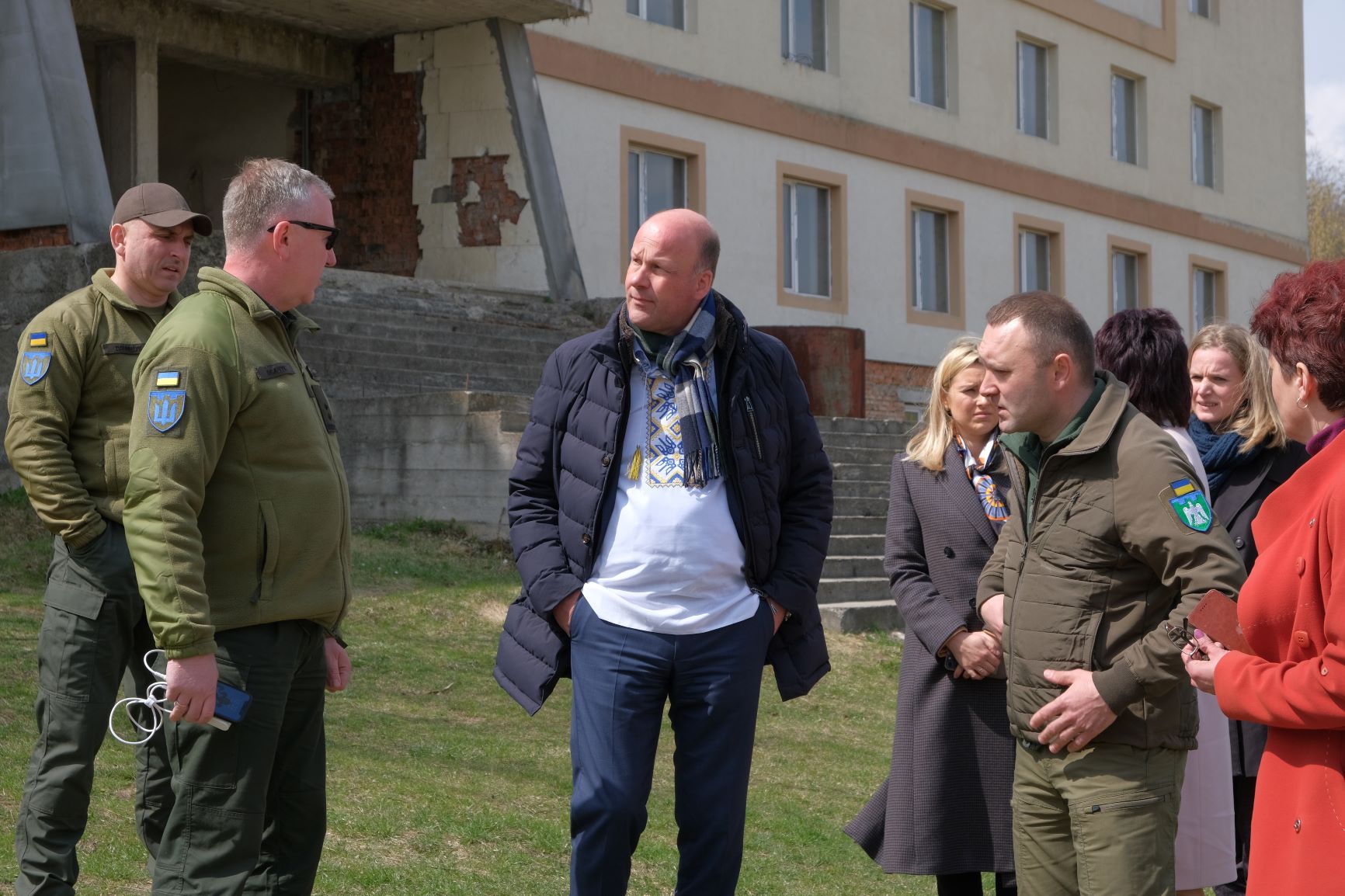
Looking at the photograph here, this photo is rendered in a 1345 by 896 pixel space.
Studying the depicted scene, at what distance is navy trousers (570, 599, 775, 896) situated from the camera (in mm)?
4301

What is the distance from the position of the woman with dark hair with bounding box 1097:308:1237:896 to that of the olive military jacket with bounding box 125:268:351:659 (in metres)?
2.29

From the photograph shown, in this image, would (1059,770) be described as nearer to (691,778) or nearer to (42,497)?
(691,778)

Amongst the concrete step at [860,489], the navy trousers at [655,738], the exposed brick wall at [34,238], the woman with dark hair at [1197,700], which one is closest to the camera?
the navy trousers at [655,738]

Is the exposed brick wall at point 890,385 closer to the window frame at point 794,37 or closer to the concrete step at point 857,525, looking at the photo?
the window frame at point 794,37

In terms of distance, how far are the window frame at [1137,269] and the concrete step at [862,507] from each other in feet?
50.3

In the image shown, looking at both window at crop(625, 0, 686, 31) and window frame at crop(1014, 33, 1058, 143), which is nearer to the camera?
window at crop(625, 0, 686, 31)

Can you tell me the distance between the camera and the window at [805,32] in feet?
75.1

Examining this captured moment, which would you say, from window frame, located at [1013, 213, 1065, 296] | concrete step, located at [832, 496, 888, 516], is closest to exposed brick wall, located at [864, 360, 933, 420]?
window frame, located at [1013, 213, 1065, 296]

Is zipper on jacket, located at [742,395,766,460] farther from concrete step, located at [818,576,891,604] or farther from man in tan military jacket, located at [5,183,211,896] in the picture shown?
concrete step, located at [818,576,891,604]

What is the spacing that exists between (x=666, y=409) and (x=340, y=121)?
16117mm

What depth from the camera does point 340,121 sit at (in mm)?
19594

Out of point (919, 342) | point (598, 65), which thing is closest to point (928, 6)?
point (919, 342)

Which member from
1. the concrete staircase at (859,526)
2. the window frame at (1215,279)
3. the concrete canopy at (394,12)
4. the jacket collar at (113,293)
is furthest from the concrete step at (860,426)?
the window frame at (1215,279)

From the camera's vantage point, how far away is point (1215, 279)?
1230 inches
